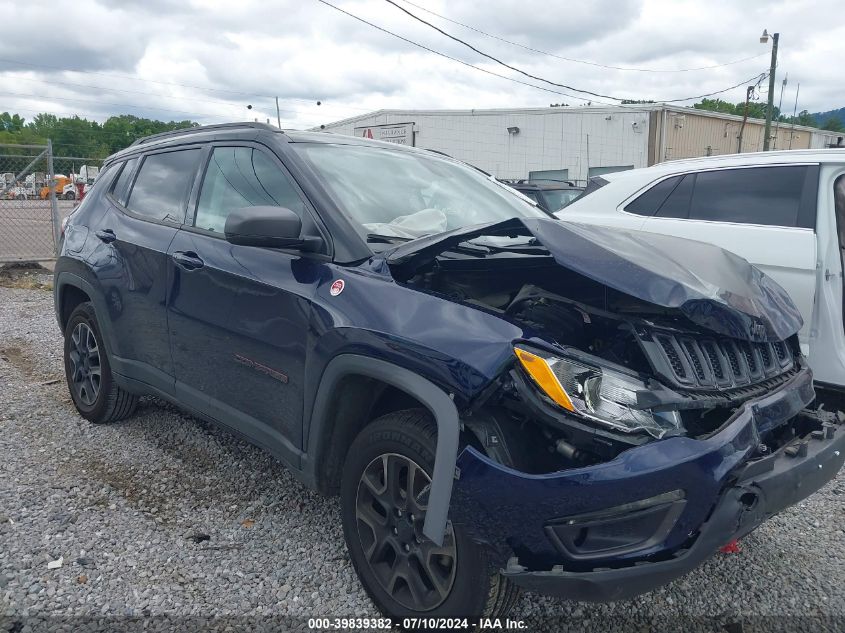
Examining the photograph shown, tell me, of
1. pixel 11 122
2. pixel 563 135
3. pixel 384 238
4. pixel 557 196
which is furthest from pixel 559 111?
pixel 11 122

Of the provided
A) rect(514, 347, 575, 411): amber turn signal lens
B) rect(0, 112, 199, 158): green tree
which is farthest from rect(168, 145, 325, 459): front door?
rect(0, 112, 199, 158): green tree

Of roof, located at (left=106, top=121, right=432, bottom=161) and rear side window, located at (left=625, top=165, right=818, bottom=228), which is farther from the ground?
roof, located at (left=106, top=121, right=432, bottom=161)

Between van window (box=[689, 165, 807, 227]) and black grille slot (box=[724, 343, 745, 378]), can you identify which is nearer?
black grille slot (box=[724, 343, 745, 378])

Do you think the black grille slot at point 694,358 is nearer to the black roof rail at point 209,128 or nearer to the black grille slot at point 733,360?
the black grille slot at point 733,360

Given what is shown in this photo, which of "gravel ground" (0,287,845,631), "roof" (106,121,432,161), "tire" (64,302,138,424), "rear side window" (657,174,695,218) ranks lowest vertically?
"gravel ground" (0,287,845,631)

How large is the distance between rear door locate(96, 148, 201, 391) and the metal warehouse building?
22962 mm

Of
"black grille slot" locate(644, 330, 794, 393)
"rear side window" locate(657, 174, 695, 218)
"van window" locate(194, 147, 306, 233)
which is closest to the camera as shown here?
"black grille slot" locate(644, 330, 794, 393)

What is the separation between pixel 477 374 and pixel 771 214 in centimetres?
358

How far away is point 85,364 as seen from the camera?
461cm

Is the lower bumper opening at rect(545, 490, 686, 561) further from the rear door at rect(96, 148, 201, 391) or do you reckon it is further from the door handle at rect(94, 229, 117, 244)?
the door handle at rect(94, 229, 117, 244)

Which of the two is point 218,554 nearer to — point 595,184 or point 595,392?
point 595,392

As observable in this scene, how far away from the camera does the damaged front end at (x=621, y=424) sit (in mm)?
1990

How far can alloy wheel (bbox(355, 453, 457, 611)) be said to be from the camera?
7.73 feet

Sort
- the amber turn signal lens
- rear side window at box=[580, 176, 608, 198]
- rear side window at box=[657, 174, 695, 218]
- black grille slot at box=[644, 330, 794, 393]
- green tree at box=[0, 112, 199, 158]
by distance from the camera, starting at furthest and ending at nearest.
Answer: green tree at box=[0, 112, 199, 158] → rear side window at box=[580, 176, 608, 198] → rear side window at box=[657, 174, 695, 218] → black grille slot at box=[644, 330, 794, 393] → the amber turn signal lens
